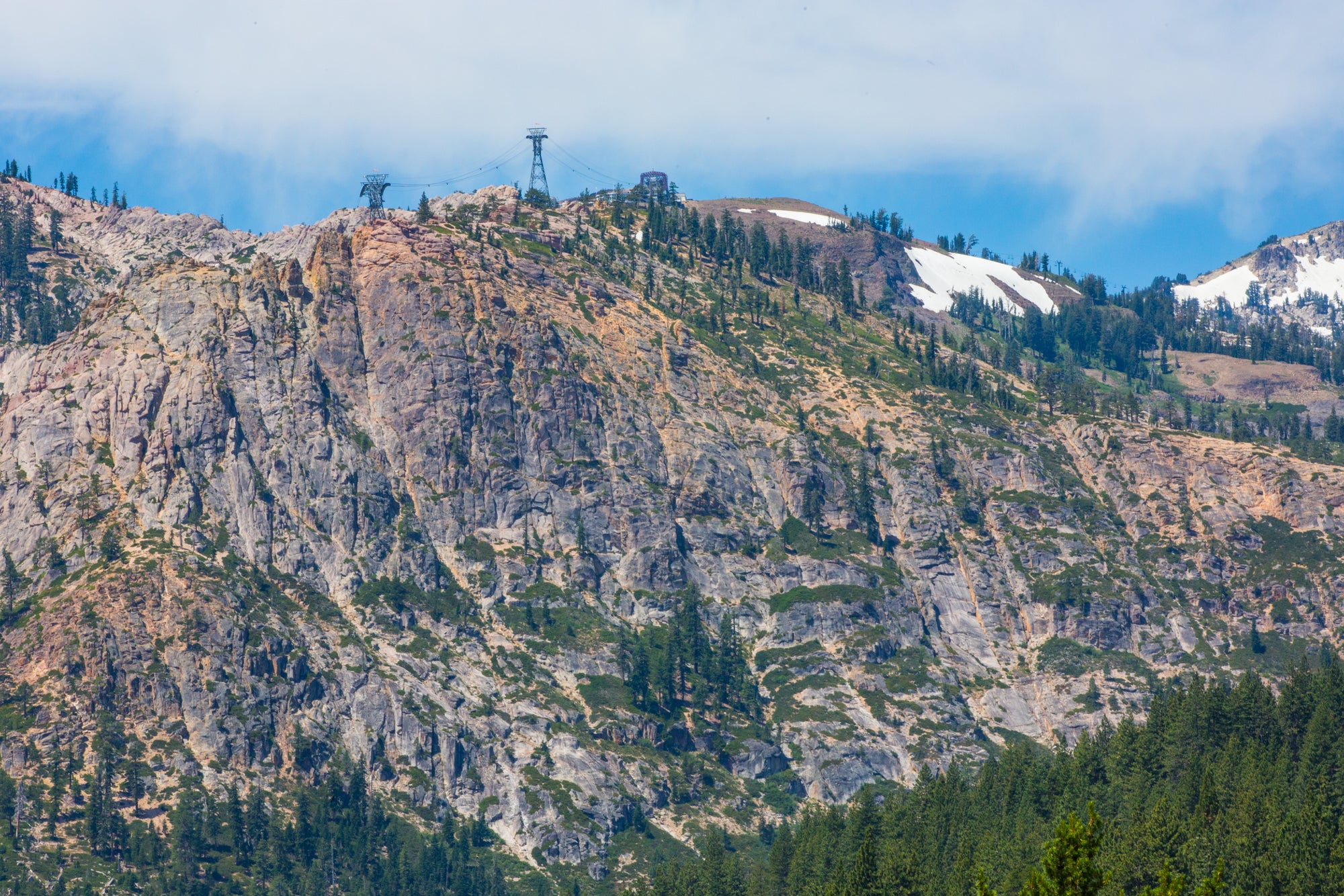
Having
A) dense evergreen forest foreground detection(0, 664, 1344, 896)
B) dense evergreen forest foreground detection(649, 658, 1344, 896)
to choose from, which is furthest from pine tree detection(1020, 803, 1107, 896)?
dense evergreen forest foreground detection(0, 664, 1344, 896)

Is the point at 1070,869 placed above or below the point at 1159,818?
above

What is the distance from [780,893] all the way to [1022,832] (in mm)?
37147

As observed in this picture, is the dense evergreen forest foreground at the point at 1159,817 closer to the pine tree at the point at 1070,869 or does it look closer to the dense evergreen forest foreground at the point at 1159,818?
the dense evergreen forest foreground at the point at 1159,818

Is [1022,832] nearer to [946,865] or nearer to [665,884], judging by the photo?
[946,865]

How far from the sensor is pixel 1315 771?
162 metres

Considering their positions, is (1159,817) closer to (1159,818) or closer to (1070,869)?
(1159,818)

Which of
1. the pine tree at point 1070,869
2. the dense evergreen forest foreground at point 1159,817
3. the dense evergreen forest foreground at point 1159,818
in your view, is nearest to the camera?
the pine tree at point 1070,869

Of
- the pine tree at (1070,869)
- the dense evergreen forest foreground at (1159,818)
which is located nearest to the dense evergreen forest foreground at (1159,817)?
the dense evergreen forest foreground at (1159,818)

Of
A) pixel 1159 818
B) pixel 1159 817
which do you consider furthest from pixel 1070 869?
pixel 1159 817

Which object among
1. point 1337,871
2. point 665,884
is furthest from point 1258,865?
point 665,884

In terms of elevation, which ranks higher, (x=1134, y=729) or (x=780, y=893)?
(x=1134, y=729)

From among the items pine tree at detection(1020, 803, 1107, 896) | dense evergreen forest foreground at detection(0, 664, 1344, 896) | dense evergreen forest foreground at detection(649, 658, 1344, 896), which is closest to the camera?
pine tree at detection(1020, 803, 1107, 896)

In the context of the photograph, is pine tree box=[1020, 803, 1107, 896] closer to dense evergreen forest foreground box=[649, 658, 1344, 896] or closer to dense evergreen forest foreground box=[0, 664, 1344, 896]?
dense evergreen forest foreground box=[649, 658, 1344, 896]

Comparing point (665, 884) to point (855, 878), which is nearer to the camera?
point (855, 878)
